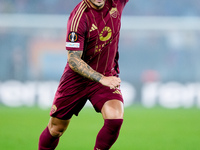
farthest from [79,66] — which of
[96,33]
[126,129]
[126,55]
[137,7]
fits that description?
[137,7]

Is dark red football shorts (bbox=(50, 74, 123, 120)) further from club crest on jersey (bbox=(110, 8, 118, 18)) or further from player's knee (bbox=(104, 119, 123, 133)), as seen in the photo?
club crest on jersey (bbox=(110, 8, 118, 18))

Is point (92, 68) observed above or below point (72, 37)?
below

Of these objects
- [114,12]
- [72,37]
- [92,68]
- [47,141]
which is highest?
[114,12]

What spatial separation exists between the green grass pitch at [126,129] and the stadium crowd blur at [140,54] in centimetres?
134

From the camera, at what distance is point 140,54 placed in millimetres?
13062

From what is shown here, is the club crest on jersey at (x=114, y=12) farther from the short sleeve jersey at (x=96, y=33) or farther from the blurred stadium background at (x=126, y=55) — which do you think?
the blurred stadium background at (x=126, y=55)

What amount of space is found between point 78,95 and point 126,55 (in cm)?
883

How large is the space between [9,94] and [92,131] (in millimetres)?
5013

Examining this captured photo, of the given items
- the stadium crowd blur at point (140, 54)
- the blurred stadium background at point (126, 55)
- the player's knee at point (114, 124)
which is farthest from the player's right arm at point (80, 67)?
the stadium crowd blur at point (140, 54)

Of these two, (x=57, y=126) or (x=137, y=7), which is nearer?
(x=57, y=126)

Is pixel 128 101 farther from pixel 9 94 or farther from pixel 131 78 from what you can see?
pixel 9 94

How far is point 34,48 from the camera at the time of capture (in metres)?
12.9

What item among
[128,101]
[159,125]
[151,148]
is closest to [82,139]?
[151,148]

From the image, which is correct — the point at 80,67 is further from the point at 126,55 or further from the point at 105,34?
the point at 126,55
